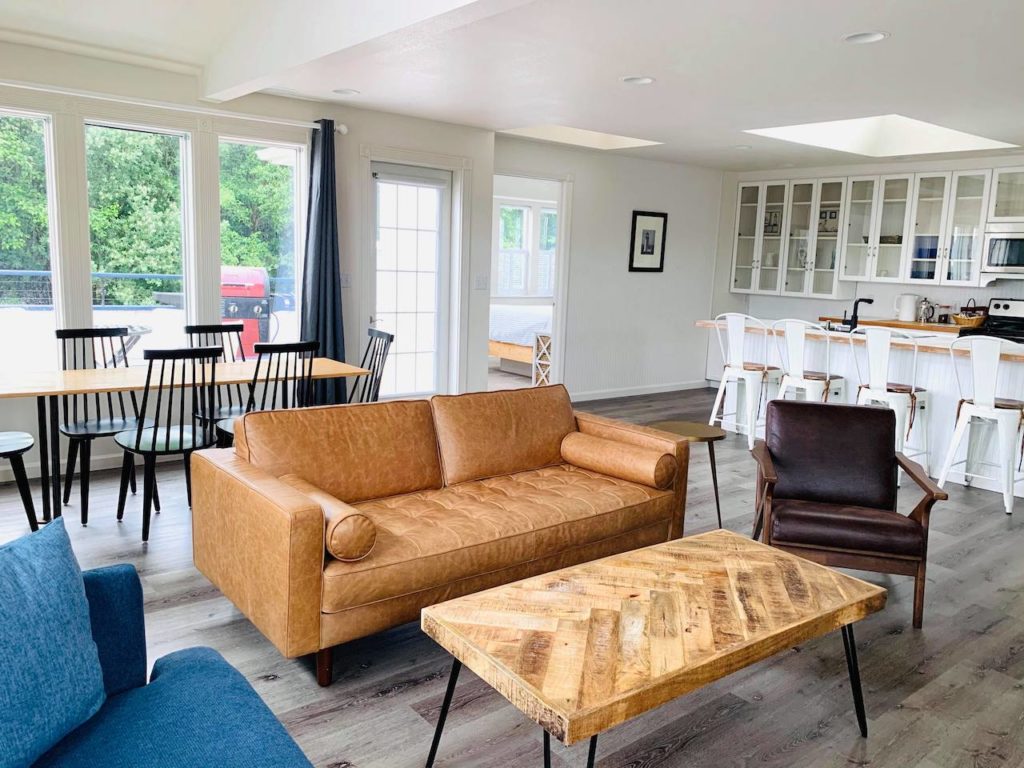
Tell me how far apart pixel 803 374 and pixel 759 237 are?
10.3 feet

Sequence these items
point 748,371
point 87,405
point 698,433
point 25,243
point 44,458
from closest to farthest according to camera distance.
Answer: point 44,458 → point 698,433 → point 25,243 → point 87,405 → point 748,371

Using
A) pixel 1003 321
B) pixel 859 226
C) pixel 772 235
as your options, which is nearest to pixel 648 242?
pixel 772 235

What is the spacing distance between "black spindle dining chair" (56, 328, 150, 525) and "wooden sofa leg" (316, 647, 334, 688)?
1873 millimetres

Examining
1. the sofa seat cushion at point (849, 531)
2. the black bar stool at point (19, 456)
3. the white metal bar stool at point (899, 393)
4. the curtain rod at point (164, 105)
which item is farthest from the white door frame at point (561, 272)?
the black bar stool at point (19, 456)

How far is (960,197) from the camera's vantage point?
7156 millimetres

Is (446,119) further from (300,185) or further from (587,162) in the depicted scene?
(587,162)

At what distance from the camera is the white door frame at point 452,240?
5.70 m

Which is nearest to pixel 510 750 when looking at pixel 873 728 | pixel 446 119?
pixel 873 728

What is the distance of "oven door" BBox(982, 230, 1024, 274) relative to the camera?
672cm

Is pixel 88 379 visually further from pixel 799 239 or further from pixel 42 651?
pixel 799 239

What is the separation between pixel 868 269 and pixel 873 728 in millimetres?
6205

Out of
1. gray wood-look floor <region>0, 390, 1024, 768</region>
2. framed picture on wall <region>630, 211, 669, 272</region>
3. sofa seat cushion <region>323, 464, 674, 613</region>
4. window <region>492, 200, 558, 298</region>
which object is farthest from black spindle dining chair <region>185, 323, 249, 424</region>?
window <region>492, 200, 558, 298</region>

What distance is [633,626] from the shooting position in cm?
204

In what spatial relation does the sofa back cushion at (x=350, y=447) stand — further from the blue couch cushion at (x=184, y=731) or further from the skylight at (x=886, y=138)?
the skylight at (x=886, y=138)
